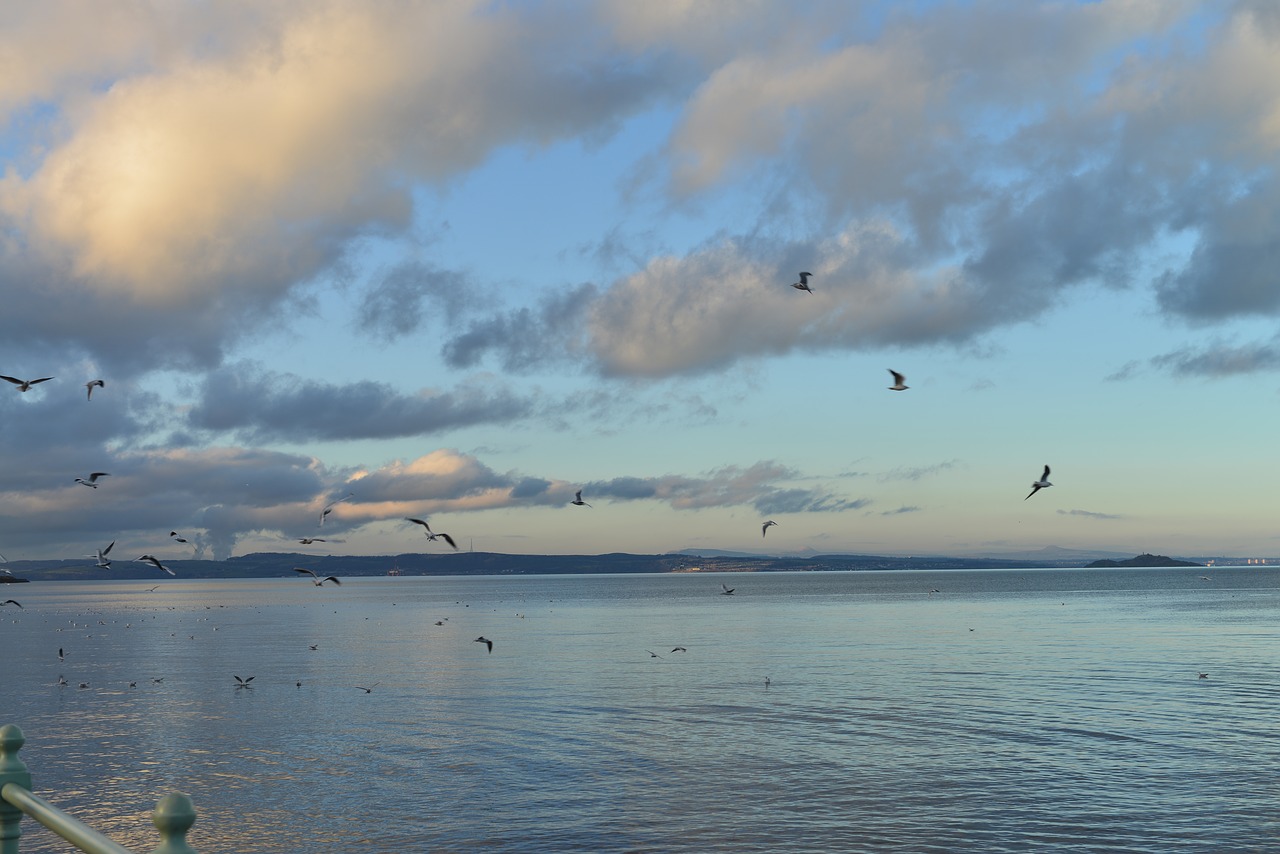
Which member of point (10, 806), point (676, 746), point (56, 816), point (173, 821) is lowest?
point (676, 746)

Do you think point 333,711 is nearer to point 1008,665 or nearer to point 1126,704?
point 1126,704

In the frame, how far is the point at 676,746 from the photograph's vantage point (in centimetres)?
4125

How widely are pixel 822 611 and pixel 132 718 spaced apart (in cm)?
11280

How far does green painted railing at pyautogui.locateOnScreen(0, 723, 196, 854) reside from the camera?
3756mm

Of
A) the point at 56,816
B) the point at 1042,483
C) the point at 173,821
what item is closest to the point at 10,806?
the point at 56,816

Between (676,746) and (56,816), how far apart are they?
3794 cm

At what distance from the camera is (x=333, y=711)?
52438 mm

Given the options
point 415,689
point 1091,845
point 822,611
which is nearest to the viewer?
point 1091,845

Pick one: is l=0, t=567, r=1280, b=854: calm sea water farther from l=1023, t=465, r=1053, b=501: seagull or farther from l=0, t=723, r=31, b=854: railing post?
l=0, t=723, r=31, b=854: railing post

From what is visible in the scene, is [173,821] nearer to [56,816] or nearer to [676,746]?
[56,816]

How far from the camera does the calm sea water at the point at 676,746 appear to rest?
29.4m

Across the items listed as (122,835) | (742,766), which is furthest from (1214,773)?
(122,835)

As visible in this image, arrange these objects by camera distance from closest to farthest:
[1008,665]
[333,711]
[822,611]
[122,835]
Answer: [122,835], [333,711], [1008,665], [822,611]

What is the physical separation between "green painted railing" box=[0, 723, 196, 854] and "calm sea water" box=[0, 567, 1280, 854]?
23.3 metres
